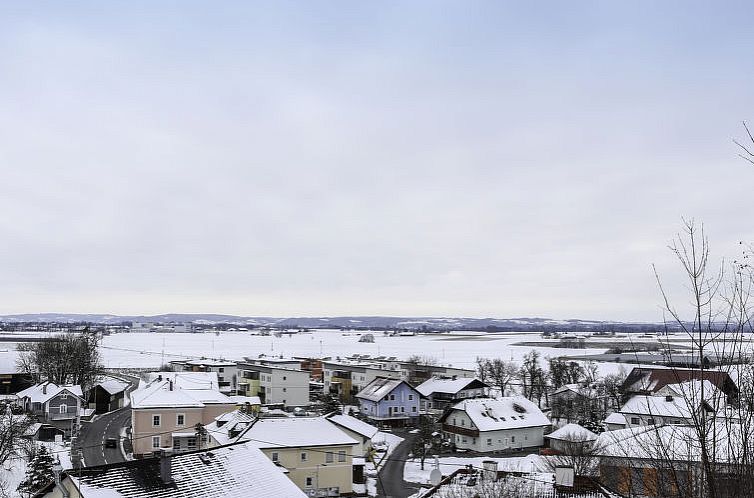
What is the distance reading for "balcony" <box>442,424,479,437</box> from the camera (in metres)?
37.4

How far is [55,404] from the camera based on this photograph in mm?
41062

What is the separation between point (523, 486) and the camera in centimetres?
1603

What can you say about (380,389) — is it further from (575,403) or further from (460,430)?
(575,403)

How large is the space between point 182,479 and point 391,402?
35080 millimetres

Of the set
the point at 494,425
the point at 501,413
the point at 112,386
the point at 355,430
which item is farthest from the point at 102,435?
the point at 501,413

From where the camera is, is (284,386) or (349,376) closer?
(284,386)

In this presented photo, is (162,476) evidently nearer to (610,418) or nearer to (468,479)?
(468,479)

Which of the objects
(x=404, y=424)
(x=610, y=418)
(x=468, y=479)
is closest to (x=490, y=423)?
(x=610, y=418)

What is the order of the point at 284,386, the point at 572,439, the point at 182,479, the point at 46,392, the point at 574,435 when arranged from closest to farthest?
the point at 182,479
the point at 572,439
the point at 574,435
the point at 46,392
the point at 284,386

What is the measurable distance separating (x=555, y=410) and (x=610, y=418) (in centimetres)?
998

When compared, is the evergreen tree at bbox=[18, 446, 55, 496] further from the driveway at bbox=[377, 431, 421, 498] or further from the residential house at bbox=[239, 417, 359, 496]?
the driveway at bbox=[377, 431, 421, 498]

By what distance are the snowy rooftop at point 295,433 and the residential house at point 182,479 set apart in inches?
395

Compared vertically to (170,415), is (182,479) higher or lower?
higher

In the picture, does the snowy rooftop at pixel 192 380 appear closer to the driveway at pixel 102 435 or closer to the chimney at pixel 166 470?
the driveway at pixel 102 435
